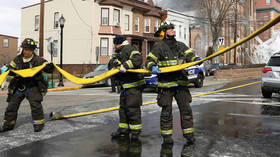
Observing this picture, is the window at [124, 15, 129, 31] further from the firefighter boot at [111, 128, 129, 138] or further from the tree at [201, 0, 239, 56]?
the firefighter boot at [111, 128, 129, 138]

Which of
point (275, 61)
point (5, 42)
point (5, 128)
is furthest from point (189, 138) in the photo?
point (5, 42)

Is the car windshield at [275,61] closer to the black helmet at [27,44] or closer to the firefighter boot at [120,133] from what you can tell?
the firefighter boot at [120,133]

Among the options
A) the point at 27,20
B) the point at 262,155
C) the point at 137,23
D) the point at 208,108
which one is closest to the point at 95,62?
the point at 137,23

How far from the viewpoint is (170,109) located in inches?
170

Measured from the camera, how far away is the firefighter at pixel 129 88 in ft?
14.9

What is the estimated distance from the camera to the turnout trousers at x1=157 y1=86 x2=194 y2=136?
14.0 ft

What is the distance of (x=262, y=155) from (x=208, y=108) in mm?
4167

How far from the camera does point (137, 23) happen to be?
3353 centimetres

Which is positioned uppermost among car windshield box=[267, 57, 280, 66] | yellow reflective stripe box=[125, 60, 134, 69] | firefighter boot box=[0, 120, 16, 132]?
car windshield box=[267, 57, 280, 66]

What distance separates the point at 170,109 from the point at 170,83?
0.43 meters

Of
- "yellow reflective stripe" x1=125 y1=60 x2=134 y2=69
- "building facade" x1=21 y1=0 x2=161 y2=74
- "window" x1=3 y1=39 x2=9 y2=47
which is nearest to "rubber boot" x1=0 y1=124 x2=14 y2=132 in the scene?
"yellow reflective stripe" x1=125 y1=60 x2=134 y2=69

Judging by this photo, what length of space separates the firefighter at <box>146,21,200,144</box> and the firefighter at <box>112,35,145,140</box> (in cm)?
39

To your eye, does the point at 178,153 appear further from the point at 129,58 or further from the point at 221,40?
the point at 221,40

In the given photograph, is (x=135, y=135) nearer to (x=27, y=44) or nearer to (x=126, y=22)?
(x=27, y=44)
